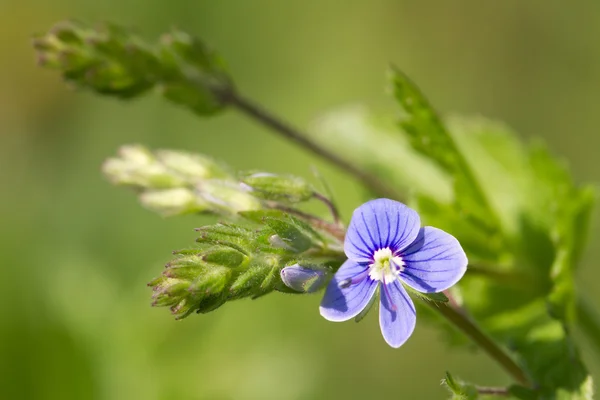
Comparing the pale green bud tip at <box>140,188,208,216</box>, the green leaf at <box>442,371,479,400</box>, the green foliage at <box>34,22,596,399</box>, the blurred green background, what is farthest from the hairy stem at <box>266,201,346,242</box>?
the blurred green background

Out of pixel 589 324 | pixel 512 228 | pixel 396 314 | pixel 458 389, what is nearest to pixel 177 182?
pixel 396 314

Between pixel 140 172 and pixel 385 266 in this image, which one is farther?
pixel 140 172

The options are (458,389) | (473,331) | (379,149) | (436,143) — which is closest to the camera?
(458,389)

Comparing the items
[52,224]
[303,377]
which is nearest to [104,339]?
[303,377]

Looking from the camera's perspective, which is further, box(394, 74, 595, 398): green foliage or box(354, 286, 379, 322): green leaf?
box(394, 74, 595, 398): green foliage

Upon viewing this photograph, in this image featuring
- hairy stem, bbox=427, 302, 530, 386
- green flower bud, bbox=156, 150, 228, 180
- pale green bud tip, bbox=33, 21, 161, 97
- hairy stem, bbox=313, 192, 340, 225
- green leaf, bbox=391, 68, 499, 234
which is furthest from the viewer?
pale green bud tip, bbox=33, 21, 161, 97

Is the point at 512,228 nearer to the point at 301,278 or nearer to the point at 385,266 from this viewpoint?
the point at 385,266

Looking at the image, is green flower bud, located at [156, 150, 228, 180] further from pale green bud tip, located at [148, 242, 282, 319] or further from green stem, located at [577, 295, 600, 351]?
green stem, located at [577, 295, 600, 351]
